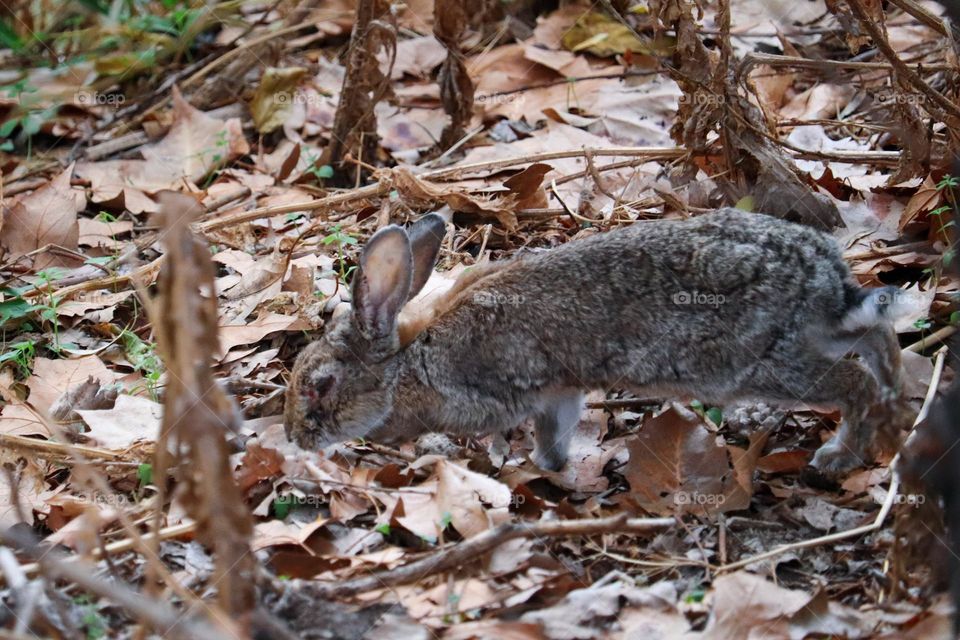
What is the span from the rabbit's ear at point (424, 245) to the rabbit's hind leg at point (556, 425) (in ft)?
3.04

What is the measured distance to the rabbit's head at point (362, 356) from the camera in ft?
19.0

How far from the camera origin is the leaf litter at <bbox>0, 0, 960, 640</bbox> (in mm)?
4184

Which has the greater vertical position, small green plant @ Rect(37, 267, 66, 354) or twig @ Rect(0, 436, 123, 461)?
small green plant @ Rect(37, 267, 66, 354)

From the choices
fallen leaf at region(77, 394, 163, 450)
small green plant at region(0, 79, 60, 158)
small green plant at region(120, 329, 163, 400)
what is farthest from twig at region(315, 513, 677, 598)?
small green plant at region(0, 79, 60, 158)

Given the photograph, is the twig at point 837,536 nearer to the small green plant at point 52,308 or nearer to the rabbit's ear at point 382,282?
the rabbit's ear at point 382,282

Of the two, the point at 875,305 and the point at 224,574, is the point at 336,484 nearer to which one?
the point at 224,574

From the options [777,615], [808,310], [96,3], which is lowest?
[777,615]

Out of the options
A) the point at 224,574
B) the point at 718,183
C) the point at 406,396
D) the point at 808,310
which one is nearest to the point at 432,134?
the point at 718,183

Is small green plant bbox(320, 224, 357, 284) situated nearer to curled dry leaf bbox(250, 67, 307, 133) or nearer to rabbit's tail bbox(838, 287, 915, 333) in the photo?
curled dry leaf bbox(250, 67, 307, 133)

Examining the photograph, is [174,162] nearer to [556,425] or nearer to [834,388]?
[556,425]

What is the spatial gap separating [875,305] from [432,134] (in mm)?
4619

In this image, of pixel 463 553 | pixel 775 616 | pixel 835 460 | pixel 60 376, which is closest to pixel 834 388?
pixel 835 460

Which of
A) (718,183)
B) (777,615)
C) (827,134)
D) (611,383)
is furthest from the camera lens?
(827,134)

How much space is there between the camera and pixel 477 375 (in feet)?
19.5
